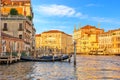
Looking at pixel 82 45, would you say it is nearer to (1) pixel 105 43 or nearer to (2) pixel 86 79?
(1) pixel 105 43

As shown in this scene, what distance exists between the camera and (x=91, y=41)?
15350cm

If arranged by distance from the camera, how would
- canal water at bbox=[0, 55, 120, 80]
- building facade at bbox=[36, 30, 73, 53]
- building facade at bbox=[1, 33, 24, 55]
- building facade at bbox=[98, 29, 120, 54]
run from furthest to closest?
building facade at bbox=[36, 30, 73, 53], building facade at bbox=[98, 29, 120, 54], building facade at bbox=[1, 33, 24, 55], canal water at bbox=[0, 55, 120, 80]

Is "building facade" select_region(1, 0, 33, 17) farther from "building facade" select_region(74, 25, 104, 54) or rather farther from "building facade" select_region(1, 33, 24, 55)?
"building facade" select_region(74, 25, 104, 54)

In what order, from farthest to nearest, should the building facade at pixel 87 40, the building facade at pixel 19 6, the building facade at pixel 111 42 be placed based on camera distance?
the building facade at pixel 87 40 → the building facade at pixel 111 42 → the building facade at pixel 19 6

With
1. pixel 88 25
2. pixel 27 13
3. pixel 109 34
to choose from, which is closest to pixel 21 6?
pixel 27 13

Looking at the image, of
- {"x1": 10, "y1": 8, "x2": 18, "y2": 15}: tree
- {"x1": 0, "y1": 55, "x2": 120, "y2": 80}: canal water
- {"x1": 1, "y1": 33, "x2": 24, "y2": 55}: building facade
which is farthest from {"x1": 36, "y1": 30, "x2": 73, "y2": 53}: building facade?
{"x1": 0, "y1": 55, "x2": 120, "y2": 80}: canal water

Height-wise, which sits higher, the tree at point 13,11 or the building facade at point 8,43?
the tree at point 13,11

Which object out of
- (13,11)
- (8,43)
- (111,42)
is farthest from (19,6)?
(111,42)

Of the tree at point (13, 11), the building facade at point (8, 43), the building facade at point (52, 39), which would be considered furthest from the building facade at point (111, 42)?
the building facade at point (8, 43)

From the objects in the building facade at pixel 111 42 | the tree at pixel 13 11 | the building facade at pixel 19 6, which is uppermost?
the building facade at pixel 19 6

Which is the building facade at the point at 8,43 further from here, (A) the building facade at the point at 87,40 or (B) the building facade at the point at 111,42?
(A) the building facade at the point at 87,40

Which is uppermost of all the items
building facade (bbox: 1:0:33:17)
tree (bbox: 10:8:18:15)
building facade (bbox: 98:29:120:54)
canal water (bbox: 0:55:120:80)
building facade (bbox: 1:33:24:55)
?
building facade (bbox: 1:0:33:17)

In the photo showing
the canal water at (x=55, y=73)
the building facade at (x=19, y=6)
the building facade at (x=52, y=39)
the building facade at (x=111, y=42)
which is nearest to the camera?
the canal water at (x=55, y=73)

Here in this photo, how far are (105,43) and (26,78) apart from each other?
122 m
